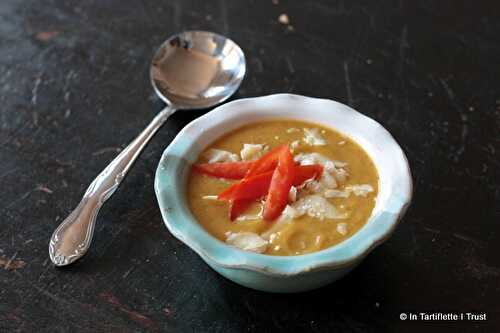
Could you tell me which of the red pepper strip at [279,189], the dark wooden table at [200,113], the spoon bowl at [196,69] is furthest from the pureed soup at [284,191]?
the spoon bowl at [196,69]

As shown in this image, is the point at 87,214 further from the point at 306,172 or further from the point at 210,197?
the point at 306,172

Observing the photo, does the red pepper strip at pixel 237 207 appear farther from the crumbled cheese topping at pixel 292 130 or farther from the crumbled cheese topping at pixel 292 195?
the crumbled cheese topping at pixel 292 130

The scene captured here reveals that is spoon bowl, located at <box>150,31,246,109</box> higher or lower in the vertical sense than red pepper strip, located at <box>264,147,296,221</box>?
lower

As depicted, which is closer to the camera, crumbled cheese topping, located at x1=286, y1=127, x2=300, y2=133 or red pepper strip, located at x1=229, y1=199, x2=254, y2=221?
red pepper strip, located at x1=229, y1=199, x2=254, y2=221

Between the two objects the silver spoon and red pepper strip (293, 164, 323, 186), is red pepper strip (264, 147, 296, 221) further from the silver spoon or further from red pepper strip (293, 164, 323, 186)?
the silver spoon

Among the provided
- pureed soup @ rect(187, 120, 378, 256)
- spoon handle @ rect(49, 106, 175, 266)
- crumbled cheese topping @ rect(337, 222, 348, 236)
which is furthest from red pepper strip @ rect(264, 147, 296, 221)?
spoon handle @ rect(49, 106, 175, 266)

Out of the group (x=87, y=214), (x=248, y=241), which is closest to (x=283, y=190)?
(x=248, y=241)

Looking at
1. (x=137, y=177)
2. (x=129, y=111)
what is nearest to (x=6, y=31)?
(x=129, y=111)

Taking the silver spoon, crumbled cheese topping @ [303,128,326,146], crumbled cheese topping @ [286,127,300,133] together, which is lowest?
the silver spoon
